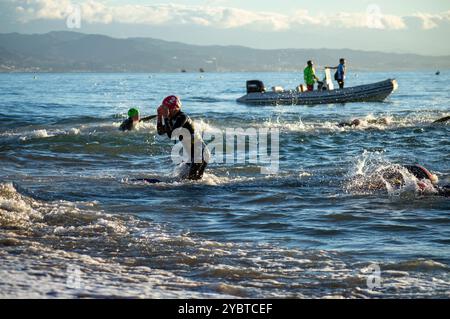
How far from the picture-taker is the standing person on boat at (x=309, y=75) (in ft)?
96.6

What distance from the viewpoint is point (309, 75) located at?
99.3 ft

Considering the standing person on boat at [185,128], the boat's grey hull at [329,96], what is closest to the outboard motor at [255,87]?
the boat's grey hull at [329,96]

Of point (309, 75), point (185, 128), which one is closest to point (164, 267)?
point (185, 128)

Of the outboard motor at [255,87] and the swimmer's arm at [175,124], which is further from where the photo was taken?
the outboard motor at [255,87]

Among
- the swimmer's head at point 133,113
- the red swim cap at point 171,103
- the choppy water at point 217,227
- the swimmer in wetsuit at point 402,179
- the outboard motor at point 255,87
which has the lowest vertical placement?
the choppy water at point 217,227

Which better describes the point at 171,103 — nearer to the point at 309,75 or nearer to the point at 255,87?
the point at 309,75

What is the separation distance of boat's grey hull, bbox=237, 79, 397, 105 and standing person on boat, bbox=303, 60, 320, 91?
52 cm

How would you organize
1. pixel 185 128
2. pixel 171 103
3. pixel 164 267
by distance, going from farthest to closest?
pixel 185 128 → pixel 171 103 → pixel 164 267

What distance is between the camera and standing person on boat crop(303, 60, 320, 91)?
1159 inches

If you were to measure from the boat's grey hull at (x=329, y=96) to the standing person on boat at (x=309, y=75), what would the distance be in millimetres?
523

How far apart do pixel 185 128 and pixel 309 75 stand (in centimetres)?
1913

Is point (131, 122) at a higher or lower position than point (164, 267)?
higher

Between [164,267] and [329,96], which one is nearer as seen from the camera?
[164,267]

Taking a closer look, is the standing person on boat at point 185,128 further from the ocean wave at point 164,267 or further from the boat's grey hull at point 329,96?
the boat's grey hull at point 329,96
